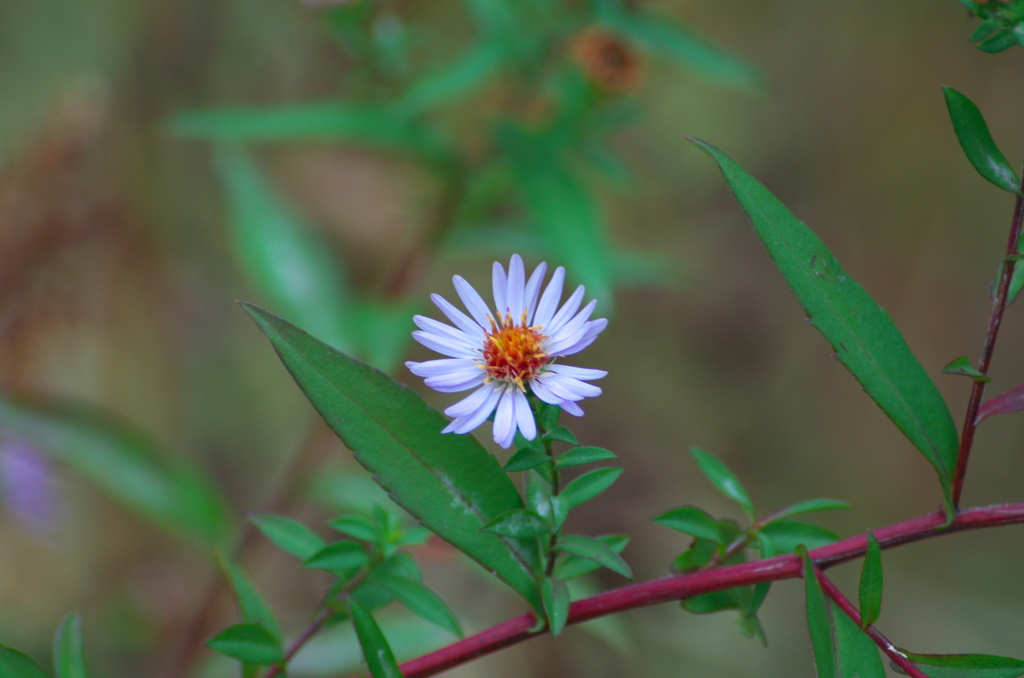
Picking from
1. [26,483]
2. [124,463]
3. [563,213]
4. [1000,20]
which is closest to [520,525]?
[1000,20]

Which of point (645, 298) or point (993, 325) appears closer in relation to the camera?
point (993, 325)

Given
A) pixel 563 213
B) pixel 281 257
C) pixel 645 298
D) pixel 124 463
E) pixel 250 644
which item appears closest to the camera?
pixel 250 644

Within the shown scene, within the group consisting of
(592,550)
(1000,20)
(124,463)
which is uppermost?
(124,463)

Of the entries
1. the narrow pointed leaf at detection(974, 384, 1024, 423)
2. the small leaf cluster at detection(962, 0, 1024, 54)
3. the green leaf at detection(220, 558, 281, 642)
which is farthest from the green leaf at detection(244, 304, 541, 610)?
the small leaf cluster at detection(962, 0, 1024, 54)

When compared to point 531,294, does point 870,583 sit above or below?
below

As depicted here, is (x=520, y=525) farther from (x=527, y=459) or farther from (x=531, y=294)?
(x=531, y=294)

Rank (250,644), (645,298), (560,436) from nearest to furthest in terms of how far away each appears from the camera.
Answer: (560,436)
(250,644)
(645,298)
